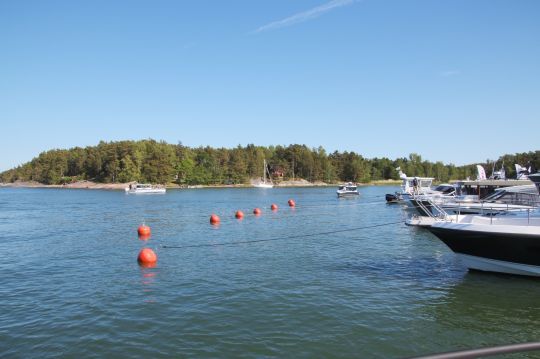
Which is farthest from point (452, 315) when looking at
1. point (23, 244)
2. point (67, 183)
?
point (67, 183)

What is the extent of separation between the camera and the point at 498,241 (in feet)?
56.1

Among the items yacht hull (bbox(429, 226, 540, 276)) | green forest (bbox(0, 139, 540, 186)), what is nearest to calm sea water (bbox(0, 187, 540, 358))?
yacht hull (bbox(429, 226, 540, 276))

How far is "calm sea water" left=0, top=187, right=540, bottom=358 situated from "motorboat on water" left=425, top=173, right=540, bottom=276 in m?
0.65

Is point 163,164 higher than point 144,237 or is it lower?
higher

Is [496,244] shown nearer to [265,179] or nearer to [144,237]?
[144,237]

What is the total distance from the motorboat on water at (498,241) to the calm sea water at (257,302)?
648 millimetres

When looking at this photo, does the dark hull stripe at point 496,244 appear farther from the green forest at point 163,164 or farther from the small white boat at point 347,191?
the green forest at point 163,164

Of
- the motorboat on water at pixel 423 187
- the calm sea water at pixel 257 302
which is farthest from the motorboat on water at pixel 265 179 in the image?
the calm sea water at pixel 257 302

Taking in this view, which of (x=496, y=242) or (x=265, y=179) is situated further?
(x=265, y=179)

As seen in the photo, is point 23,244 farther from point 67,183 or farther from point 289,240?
point 67,183

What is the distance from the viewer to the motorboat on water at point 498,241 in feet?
54.5

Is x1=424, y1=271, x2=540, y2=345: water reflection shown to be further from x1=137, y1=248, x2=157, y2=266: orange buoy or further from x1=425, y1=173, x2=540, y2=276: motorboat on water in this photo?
x1=137, y1=248, x2=157, y2=266: orange buoy

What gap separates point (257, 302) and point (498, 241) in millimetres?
10043

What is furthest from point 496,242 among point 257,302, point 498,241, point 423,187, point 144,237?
point 423,187
